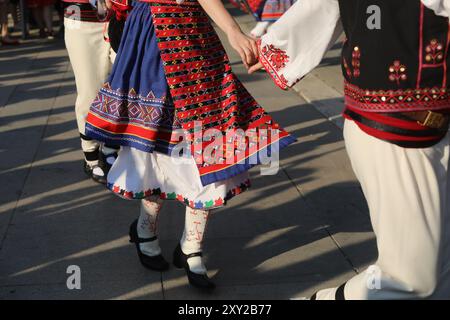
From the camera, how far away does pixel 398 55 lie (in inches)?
103

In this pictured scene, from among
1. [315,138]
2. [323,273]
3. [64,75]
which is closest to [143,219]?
[323,273]

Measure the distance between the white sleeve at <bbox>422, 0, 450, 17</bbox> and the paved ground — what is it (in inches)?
64.5

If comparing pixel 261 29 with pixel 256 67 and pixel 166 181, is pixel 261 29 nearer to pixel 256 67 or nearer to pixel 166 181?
pixel 166 181

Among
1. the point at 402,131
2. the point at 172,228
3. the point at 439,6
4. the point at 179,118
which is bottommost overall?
the point at 172,228

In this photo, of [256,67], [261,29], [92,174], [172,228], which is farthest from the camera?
[261,29]

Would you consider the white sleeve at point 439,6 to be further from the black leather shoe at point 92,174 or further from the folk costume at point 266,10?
the folk costume at point 266,10

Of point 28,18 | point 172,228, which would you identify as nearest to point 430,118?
point 172,228

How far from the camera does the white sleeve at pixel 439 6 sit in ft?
8.08

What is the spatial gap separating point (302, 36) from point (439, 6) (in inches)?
24.3

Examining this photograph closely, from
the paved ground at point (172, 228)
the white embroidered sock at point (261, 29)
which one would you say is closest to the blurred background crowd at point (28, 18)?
the white embroidered sock at point (261, 29)

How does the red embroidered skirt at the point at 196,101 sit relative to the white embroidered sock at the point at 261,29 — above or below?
above

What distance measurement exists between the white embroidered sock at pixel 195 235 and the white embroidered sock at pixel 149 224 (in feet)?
0.57

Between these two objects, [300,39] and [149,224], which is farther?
[149,224]

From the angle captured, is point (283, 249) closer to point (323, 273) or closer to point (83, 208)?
point (323, 273)
